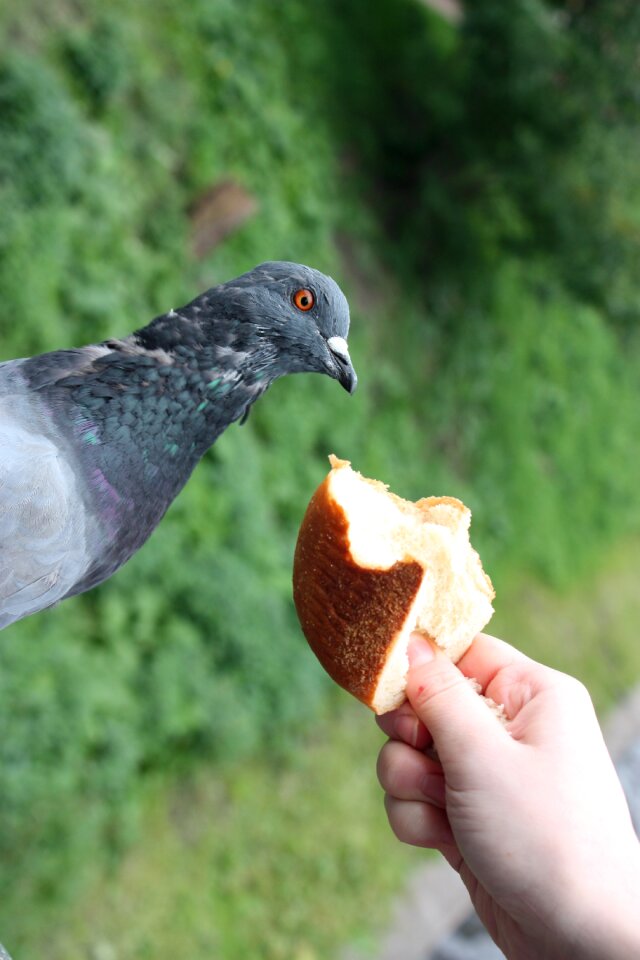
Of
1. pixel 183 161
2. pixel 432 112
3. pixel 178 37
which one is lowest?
pixel 183 161

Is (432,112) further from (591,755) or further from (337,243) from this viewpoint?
(591,755)

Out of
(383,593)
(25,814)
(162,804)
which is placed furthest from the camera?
(162,804)

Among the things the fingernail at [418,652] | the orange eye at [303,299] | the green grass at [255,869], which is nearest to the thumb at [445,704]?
the fingernail at [418,652]

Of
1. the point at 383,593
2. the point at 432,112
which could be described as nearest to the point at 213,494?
the point at 383,593

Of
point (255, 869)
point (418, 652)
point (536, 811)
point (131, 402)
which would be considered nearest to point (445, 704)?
point (418, 652)

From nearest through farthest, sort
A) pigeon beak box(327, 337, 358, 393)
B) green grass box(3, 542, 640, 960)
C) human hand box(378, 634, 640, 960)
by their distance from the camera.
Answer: human hand box(378, 634, 640, 960)
pigeon beak box(327, 337, 358, 393)
green grass box(3, 542, 640, 960)

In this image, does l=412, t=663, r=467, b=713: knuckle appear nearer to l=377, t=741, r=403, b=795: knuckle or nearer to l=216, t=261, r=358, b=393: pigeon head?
l=377, t=741, r=403, b=795: knuckle

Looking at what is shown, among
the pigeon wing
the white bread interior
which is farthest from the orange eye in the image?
the pigeon wing

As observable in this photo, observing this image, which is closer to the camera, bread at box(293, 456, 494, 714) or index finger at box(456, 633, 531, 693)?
bread at box(293, 456, 494, 714)
